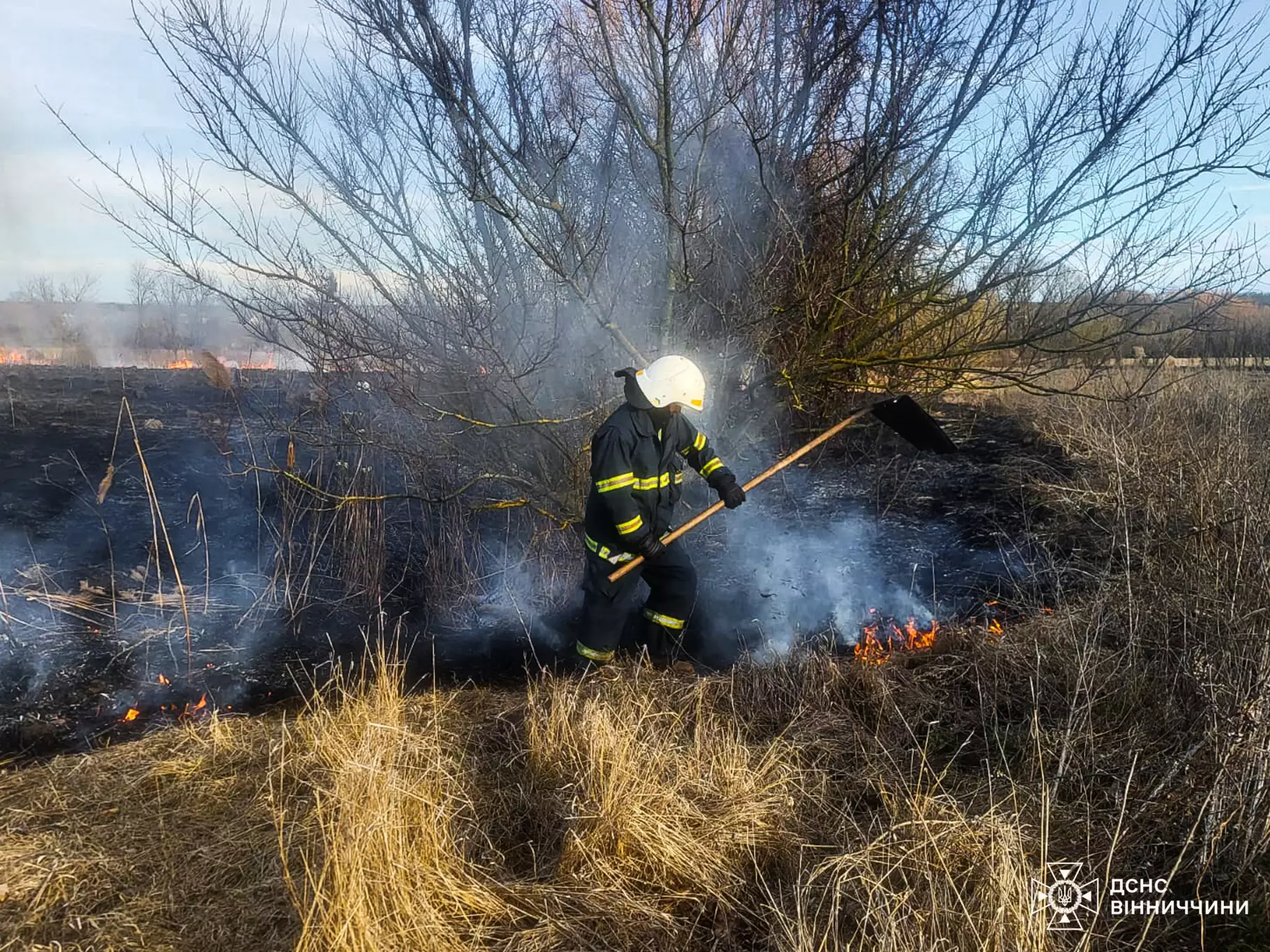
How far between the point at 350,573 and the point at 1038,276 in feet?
19.8

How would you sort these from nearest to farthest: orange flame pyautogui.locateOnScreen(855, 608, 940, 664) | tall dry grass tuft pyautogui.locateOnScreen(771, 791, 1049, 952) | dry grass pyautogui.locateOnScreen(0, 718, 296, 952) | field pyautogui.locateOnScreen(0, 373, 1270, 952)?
tall dry grass tuft pyautogui.locateOnScreen(771, 791, 1049, 952) < field pyautogui.locateOnScreen(0, 373, 1270, 952) < dry grass pyautogui.locateOnScreen(0, 718, 296, 952) < orange flame pyautogui.locateOnScreen(855, 608, 940, 664)

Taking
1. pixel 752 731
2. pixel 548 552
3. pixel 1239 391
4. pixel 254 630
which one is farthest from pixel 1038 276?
pixel 254 630

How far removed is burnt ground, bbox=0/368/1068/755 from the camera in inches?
198

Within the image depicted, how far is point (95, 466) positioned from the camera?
28.5 ft

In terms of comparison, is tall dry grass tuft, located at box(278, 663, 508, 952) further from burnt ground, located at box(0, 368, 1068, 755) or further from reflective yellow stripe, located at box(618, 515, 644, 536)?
reflective yellow stripe, located at box(618, 515, 644, 536)

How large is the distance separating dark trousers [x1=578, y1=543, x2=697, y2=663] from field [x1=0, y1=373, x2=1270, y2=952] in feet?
1.81

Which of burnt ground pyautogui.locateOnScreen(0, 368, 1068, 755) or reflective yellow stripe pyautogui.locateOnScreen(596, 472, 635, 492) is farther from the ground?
reflective yellow stripe pyautogui.locateOnScreen(596, 472, 635, 492)

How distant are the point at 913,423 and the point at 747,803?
3320 mm

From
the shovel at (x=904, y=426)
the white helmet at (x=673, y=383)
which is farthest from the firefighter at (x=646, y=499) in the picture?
the shovel at (x=904, y=426)

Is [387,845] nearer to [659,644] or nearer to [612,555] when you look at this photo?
[612,555]

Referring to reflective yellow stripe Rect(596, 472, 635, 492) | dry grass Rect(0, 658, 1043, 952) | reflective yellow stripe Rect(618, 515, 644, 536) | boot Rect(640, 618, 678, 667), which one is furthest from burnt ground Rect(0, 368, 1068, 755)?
reflective yellow stripe Rect(596, 472, 635, 492)

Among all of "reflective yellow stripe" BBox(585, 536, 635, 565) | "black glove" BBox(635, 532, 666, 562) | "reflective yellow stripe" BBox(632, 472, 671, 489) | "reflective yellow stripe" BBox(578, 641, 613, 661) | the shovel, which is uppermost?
the shovel

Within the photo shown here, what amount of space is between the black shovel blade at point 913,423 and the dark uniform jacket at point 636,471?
1.33m

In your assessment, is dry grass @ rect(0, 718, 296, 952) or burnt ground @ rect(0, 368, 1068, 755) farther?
burnt ground @ rect(0, 368, 1068, 755)
